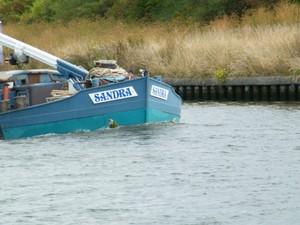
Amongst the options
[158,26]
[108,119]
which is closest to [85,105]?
[108,119]

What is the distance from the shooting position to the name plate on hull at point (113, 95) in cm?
3197

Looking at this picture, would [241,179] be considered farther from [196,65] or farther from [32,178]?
[196,65]

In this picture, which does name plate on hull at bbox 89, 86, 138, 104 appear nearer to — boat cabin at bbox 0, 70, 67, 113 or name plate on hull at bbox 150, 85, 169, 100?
name plate on hull at bbox 150, 85, 169, 100

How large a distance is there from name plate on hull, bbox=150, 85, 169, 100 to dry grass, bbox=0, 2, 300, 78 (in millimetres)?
11177

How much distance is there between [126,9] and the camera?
241ft

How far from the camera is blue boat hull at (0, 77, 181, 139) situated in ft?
105

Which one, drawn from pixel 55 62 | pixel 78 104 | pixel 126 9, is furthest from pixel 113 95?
pixel 126 9

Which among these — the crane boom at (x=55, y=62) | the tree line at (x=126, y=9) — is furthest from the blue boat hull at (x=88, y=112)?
the tree line at (x=126, y=9)

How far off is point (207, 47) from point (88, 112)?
15.2 m

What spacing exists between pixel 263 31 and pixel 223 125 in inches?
530

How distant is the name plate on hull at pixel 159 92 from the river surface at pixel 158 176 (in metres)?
0.80

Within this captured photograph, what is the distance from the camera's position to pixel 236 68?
45781mm

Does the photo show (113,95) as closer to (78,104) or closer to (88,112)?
(88,112)

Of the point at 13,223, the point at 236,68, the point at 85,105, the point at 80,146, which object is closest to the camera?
the point at 13,223
